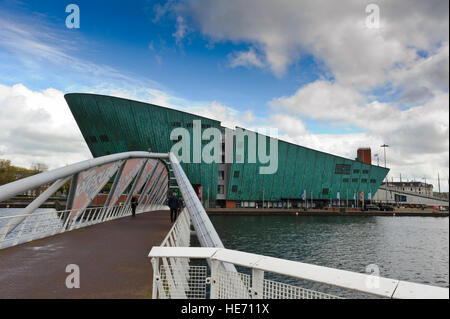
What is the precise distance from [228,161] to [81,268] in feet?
161

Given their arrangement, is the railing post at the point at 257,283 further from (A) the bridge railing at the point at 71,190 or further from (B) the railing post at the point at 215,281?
(A) the bridge railing at the point at 71,190

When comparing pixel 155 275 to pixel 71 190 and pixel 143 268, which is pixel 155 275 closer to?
pixel 143 268

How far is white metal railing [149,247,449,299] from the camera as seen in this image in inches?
86.7

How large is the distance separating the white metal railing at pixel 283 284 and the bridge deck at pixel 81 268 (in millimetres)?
1579

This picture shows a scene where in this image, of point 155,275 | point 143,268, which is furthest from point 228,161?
point 155,275

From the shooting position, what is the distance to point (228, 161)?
5541cm

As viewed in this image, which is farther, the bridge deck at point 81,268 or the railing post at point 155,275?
the bridge deck at point 81,268

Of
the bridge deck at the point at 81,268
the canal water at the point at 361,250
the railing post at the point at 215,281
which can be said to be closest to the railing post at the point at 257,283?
the railing post at the point at 215,281

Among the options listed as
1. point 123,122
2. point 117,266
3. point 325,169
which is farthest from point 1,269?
point 325,169

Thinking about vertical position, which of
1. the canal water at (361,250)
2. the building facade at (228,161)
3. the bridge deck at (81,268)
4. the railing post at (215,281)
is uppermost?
the building facade at (228,161)

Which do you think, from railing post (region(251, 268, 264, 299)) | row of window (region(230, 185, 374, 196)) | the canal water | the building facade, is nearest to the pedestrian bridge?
railing post (region(251, 268, 264, 299))

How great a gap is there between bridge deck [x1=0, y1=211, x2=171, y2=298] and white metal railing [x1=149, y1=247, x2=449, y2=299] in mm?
1579

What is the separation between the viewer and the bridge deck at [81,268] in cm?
495

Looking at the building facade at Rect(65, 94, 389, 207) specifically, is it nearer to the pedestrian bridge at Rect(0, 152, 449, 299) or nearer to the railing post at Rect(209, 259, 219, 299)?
the pedestrian bridge at Rect(0, 152, 449, 299)
